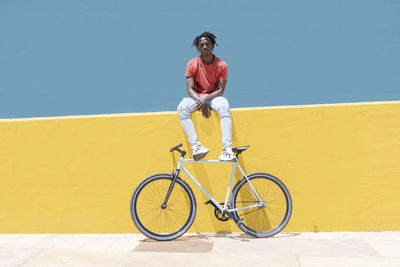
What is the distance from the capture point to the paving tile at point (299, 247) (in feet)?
12.7

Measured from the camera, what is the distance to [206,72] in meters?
4.57

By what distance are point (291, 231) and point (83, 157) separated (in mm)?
2510

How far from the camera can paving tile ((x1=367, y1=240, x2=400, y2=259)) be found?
3826 millimetres

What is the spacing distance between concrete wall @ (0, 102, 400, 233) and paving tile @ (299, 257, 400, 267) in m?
0.88

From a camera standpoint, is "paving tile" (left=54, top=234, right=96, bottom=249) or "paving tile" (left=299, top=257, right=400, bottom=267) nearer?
"paving tile" (left=299, top=257, right=400, bottom=267)

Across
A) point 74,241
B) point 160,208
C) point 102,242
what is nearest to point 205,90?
point 160,208

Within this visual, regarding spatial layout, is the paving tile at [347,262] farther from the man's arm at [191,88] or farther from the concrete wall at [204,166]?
the man's arm at [191,88]

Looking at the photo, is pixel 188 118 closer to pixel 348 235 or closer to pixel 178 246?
pixel 178 246

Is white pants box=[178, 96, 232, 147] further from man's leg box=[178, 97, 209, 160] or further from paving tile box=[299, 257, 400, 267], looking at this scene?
paving tile box=[299, 257, 400, 267]

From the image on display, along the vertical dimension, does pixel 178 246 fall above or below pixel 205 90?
below

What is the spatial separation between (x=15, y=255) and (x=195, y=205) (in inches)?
72.3

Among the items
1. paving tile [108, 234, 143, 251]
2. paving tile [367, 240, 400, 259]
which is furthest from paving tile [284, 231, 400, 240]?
paving tile [108, 234, 143, 251]

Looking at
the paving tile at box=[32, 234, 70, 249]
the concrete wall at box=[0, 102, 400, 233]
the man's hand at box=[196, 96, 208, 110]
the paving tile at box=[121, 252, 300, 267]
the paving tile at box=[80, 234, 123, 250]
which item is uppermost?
the man's hand at box=[196, 96, 208, 110]

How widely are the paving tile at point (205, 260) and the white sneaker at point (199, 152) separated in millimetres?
965
